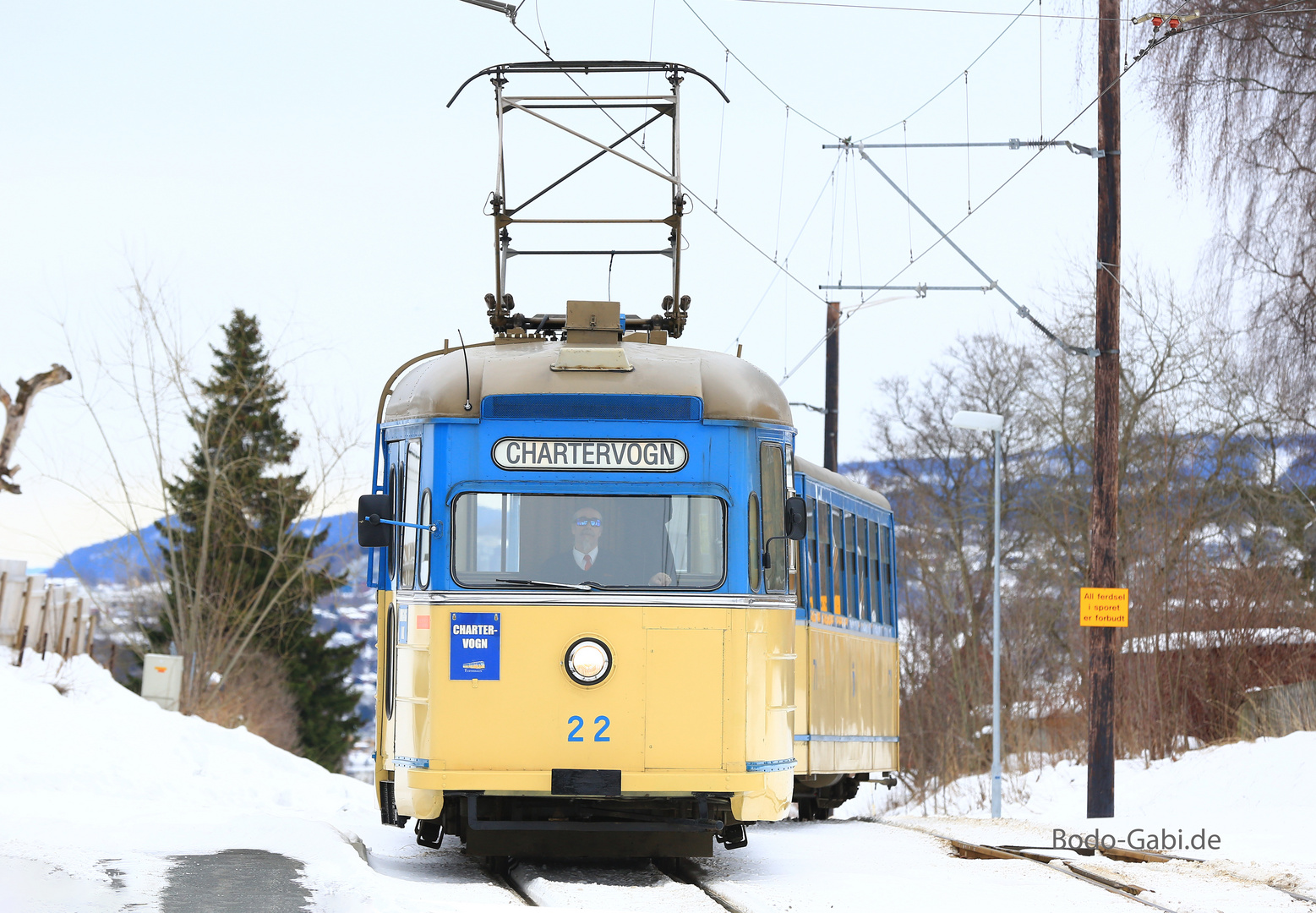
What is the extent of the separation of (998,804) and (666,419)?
14.0 metres

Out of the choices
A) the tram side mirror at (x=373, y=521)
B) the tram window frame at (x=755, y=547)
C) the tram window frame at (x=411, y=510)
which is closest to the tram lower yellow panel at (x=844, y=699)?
the tram window frame at (x=755, y=547)

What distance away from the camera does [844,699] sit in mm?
16625

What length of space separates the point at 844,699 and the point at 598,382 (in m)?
7.12

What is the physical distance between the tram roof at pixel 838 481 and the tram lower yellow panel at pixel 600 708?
3992 mm

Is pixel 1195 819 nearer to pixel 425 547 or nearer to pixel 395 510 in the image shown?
pixel 395 510

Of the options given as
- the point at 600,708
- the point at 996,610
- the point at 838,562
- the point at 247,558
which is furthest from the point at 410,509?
the point at 247,558

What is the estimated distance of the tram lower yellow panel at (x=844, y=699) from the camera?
14719mm

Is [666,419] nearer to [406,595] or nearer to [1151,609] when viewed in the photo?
[406,595]

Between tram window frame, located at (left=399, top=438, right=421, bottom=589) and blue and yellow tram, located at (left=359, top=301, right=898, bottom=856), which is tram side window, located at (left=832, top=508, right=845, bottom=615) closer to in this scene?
blue and yellow tram, located at (left=359, top=301, right=898, bottom=856)

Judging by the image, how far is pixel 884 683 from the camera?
19422 mm

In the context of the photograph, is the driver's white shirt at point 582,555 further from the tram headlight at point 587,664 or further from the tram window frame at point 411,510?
the tram window frame at point 411,510

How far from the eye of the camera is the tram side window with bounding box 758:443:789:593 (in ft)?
34.4

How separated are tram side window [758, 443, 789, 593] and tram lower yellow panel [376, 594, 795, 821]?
0.40 meters

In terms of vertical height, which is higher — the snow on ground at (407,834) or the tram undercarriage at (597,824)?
the tram undercarriage at (597,824)
